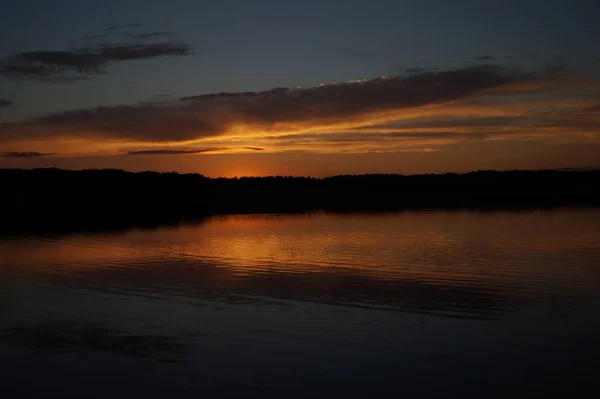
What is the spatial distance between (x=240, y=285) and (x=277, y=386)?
7.22 metres

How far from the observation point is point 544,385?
309 inches

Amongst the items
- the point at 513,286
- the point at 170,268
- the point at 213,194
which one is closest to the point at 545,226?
the point at 513,286

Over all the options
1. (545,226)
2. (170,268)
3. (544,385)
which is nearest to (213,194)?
(545,226)

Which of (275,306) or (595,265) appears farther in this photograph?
(595,265)

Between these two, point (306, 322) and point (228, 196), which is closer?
point (306, 322)

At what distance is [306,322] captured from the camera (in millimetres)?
11164

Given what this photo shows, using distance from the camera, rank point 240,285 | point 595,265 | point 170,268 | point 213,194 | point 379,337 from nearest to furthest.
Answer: point 379,337 → point 240,285 → point 595,265 → point 170,268 → point 213,194

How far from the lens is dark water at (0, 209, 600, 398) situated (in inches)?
322

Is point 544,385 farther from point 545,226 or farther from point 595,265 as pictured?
point 545,226

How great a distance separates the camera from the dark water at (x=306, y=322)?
26.9 feet

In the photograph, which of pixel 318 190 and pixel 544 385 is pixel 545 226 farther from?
pixel 318 190

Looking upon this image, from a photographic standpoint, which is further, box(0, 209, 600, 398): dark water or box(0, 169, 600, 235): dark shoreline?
box(0, 169, 600, 235): dark shoreline

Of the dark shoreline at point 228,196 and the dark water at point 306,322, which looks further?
the dark shoreline at point 228,196

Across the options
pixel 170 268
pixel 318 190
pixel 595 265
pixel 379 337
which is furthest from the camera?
pixel 318 190
